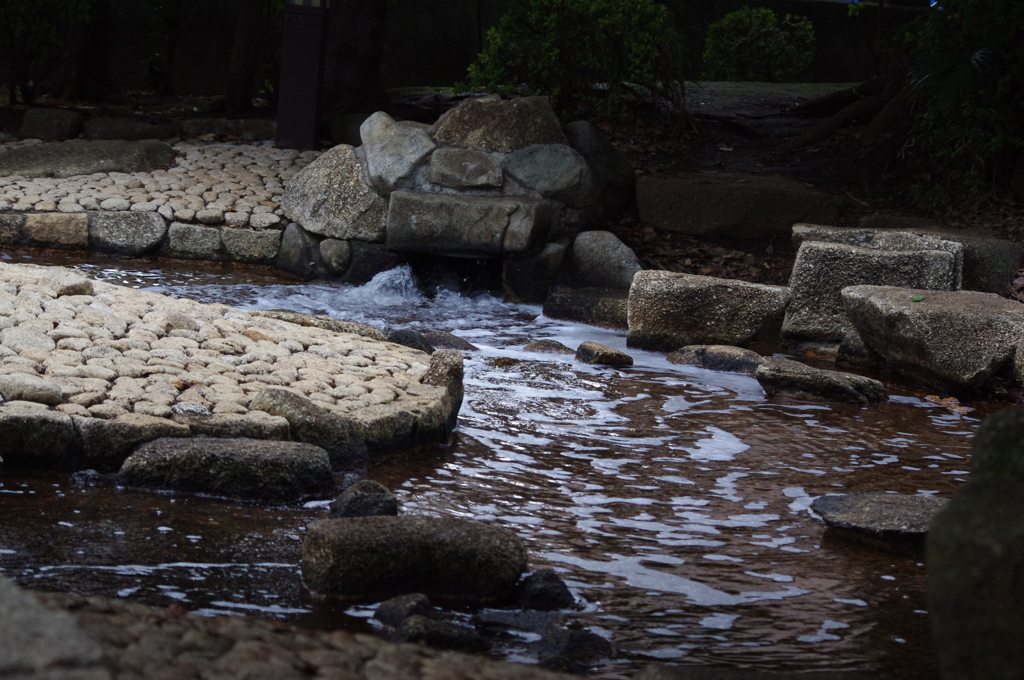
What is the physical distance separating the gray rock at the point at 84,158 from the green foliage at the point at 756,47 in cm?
964

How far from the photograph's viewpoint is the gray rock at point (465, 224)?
8.87 metres

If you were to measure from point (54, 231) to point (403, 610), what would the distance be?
7.47m

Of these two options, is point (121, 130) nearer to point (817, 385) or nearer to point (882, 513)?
point (817, 385)

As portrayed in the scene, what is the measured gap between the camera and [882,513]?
395 cm

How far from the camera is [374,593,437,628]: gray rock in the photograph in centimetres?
295

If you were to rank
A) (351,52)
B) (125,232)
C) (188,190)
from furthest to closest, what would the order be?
(351,52) < (188,190) < (125,232)

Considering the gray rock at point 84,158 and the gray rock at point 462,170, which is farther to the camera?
the gray rock at point 84,158

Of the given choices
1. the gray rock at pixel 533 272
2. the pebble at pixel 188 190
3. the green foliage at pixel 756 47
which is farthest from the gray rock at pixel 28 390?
the green foliage at pixel 756 47

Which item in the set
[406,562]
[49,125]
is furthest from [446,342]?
[49,125]

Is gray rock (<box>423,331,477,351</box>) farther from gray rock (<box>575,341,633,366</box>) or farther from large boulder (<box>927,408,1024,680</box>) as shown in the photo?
large boulder (<box>927,408,1024,680</box>)

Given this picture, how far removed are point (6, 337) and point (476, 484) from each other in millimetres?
2252

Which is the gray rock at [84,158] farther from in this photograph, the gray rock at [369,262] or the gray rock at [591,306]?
the gray rock at [591,306]

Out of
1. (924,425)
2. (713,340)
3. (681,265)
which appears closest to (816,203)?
(681,265)

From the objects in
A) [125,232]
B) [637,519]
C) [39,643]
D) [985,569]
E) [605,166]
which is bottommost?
[637,519]
